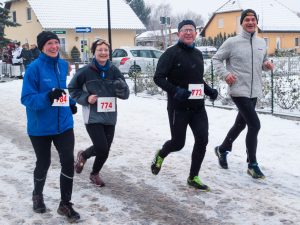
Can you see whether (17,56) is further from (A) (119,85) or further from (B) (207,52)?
(A) (119,85)

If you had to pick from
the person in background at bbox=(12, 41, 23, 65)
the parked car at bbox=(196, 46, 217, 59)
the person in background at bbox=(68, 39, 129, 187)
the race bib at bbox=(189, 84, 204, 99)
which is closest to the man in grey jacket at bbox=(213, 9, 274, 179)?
the race bib at bbox=(189, 84, 204, 99)

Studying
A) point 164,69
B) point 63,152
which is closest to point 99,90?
point 164,69

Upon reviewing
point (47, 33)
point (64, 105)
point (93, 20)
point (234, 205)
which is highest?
point (93, 20)

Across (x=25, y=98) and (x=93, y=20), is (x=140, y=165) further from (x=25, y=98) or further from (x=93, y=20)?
(x=93, y=20)

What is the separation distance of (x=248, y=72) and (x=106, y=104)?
1848mm

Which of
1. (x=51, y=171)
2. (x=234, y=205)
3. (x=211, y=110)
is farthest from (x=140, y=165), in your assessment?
(x=211, y=110)

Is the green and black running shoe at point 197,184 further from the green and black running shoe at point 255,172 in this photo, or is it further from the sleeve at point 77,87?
the sleeve at point 77,87

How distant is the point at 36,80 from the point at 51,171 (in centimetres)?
235

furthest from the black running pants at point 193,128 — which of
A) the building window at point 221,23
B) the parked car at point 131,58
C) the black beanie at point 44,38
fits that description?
the building window at point 221,23

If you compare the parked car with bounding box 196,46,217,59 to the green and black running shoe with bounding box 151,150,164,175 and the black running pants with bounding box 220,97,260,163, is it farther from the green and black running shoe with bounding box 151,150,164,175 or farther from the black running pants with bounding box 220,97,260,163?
the green and black running shoe with bounding box 151,150,164,175

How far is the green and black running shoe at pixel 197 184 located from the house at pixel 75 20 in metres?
38.5

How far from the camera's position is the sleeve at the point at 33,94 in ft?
14.9

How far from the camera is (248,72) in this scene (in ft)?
20.2

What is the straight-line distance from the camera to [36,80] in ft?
15.2
